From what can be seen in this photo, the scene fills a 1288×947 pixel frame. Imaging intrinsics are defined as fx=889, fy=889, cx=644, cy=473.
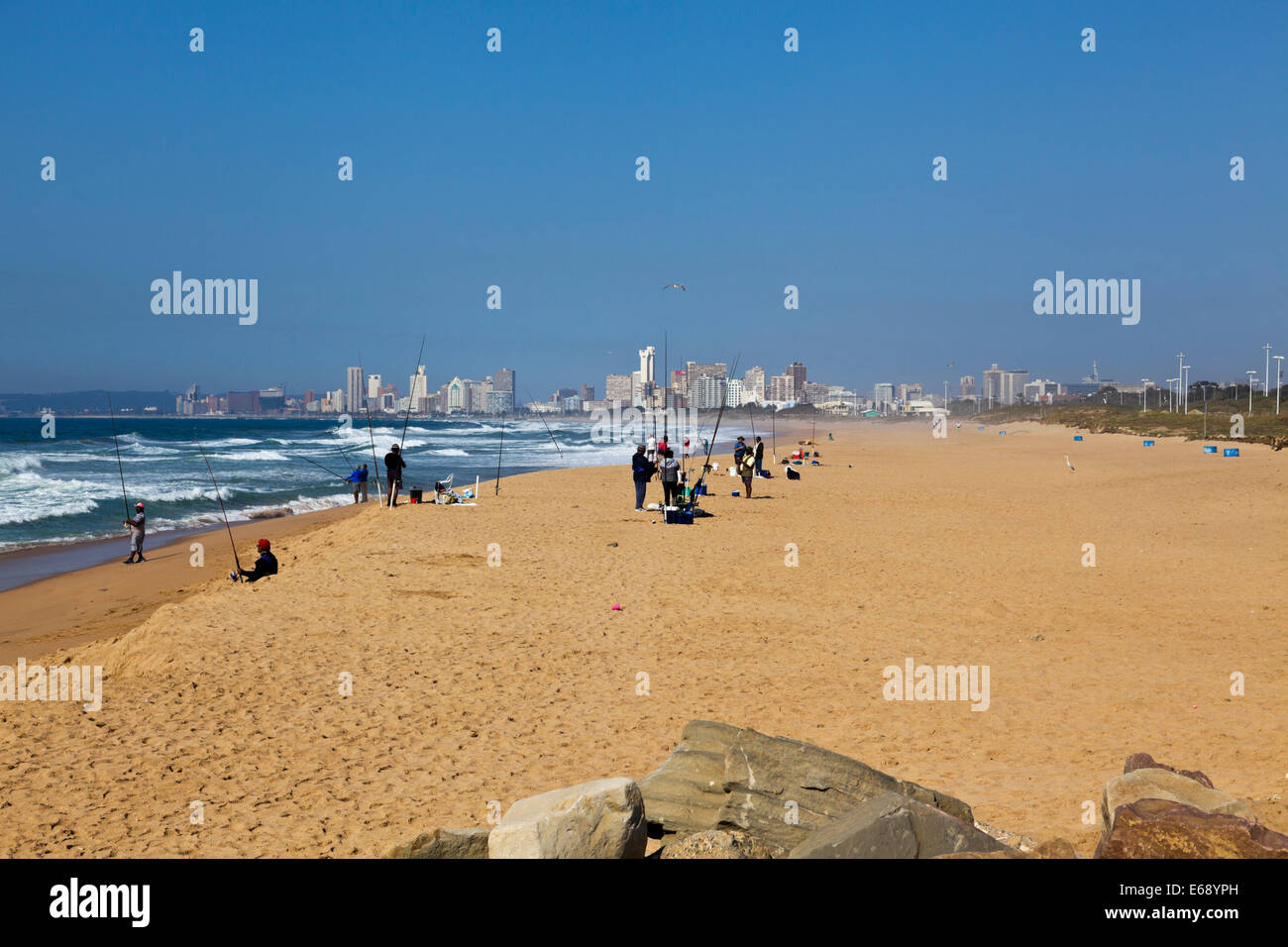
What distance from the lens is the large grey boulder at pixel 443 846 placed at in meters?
3.74

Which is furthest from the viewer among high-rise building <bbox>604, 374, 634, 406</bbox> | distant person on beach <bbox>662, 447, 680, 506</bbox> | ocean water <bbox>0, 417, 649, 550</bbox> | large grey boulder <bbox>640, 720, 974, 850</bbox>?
high-rise building <bbox>604, 374, 634, 406</bbox>

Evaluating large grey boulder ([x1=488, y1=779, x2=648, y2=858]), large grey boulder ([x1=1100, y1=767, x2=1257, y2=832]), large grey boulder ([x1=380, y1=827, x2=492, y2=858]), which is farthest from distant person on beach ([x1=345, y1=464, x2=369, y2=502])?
large grey boulder ([x1=1100, y1=767, x2=1257, y2=832])

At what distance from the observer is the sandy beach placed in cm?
533

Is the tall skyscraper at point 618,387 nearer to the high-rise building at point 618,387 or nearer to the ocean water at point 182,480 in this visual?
the high-rise building at point 618,387

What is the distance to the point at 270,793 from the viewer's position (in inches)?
213

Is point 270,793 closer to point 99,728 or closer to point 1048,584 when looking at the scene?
point 99,728

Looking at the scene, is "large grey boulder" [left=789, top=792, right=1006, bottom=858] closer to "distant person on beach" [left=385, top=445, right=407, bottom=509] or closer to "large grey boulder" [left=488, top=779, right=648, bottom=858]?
"large grey boulder" [left=488, top=779, right=648, bottom=858]

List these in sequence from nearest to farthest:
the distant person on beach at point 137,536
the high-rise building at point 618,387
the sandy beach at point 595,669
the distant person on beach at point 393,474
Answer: the sandy beach at point 595,669 < the distant person on beach at point 137,536 < the distant person on beach at point 393,474 < the high-rise building at point 618,387

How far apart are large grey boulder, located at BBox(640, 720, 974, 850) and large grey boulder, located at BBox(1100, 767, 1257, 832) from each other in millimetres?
694

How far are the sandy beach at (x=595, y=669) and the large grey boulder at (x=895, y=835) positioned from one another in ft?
3.42

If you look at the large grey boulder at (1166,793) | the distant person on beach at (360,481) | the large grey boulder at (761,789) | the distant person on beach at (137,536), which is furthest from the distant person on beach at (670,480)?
the large grey boulder at (1166,793)

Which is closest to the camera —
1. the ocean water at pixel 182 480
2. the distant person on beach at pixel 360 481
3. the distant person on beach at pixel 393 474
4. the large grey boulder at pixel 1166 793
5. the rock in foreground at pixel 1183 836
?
the rock in foreground at pixel 1183 836

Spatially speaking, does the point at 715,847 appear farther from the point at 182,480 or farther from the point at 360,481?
the point at 182,480
